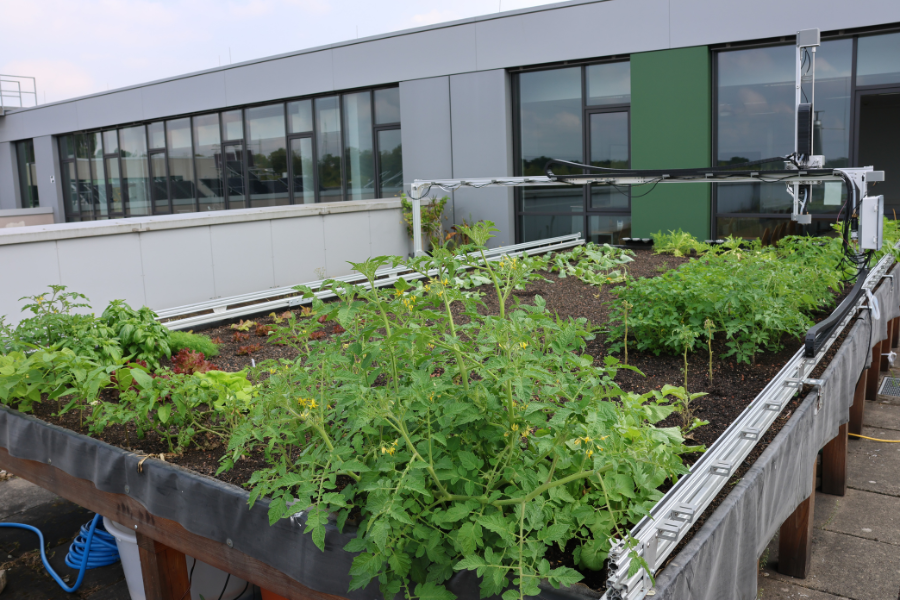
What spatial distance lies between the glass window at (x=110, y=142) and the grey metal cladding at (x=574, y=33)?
10.7 meters

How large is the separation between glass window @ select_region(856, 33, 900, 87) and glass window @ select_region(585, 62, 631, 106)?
2806 millimetres

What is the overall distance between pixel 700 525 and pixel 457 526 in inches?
30.1

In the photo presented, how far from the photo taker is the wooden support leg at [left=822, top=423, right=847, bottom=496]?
386 cm

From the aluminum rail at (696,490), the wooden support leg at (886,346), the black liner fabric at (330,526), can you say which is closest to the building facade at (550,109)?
the wooden support leg at (886,346)

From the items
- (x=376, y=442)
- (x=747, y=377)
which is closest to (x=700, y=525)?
(x=376, y=442)

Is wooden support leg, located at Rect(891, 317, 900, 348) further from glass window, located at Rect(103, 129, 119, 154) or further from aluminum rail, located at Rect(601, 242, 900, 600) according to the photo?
glass window, located at Rect(103, 129, 119, 154)

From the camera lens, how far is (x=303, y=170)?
12.9 meters

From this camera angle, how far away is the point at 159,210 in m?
15.9

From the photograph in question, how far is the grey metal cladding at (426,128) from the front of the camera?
10898 millimetres

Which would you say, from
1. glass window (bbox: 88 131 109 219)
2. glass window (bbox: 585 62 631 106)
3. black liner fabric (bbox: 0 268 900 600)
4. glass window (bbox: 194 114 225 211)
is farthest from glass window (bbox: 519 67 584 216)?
glass window (bbox: 88 131 109 219)

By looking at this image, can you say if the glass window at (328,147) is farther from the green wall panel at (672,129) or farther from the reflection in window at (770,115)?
the reflection in window at (770,115)

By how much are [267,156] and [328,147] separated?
1.64 m

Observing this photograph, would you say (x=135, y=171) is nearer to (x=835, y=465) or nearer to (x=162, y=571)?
(x=162, y=571)

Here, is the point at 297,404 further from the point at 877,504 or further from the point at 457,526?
the point at 877,504
